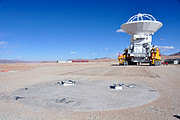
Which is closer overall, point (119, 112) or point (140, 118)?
point (140, 118)

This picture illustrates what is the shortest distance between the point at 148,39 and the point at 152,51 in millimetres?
2788

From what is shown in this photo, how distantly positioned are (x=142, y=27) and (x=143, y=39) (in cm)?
270

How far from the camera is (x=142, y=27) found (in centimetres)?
3012

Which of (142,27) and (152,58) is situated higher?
(142,27)

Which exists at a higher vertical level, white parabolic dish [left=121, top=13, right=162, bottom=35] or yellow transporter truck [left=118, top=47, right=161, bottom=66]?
white parabolic dish [left=121, top=13, right=162, bottom=35]

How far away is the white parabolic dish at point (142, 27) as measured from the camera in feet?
97.1

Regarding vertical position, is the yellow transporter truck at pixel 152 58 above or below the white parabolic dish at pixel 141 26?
below

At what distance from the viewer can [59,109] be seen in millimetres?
4867

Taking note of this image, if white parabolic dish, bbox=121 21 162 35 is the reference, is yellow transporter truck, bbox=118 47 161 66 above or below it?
below

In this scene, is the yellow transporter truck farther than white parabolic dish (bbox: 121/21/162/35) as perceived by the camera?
Yes

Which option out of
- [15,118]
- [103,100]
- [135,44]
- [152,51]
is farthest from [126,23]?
[15,118]

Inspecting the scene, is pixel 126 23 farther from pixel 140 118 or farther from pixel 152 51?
pixel 140 118

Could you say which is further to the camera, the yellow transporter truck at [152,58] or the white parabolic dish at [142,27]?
the yellow transporter truck at [152,58]

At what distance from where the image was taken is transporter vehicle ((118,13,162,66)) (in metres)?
29.9
